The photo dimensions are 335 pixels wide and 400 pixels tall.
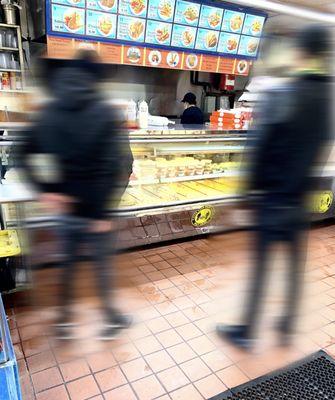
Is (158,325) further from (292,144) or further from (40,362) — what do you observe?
(292,144)

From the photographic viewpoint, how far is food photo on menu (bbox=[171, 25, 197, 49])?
3.92 meters

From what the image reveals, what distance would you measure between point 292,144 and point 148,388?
7.17 feet

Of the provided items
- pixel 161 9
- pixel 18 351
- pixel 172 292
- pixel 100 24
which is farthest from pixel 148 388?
pixel 161 9

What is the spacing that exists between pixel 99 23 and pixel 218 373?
3404 mm

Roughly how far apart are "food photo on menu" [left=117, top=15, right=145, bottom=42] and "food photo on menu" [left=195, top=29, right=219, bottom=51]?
2.47ft

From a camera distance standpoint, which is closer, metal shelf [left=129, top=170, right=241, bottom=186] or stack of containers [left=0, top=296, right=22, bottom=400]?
stack of containers [left=0, top=296, right=22, bottom=400]

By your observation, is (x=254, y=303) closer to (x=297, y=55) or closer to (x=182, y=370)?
(x=297, y=55)

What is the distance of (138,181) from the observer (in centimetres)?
362

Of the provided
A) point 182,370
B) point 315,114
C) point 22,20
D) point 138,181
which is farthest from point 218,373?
point 22,20

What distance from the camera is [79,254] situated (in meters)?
0.91

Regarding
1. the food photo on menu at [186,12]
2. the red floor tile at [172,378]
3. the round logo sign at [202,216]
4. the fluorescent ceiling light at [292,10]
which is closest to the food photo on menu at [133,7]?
the food photo on menu at [186,12]

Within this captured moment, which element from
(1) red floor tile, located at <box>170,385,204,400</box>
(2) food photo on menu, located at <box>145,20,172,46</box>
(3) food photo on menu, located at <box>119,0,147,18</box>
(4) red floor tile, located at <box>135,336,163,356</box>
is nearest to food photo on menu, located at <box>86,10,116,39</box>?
(3) food photo on menu, located at <box>119,0,147,18</box>

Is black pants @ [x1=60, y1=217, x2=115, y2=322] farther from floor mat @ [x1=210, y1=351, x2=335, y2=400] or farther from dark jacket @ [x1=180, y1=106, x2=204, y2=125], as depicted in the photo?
dark jacket @ [x1=180, y1=106, x2=204, y2=125]

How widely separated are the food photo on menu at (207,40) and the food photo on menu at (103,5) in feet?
3.68
